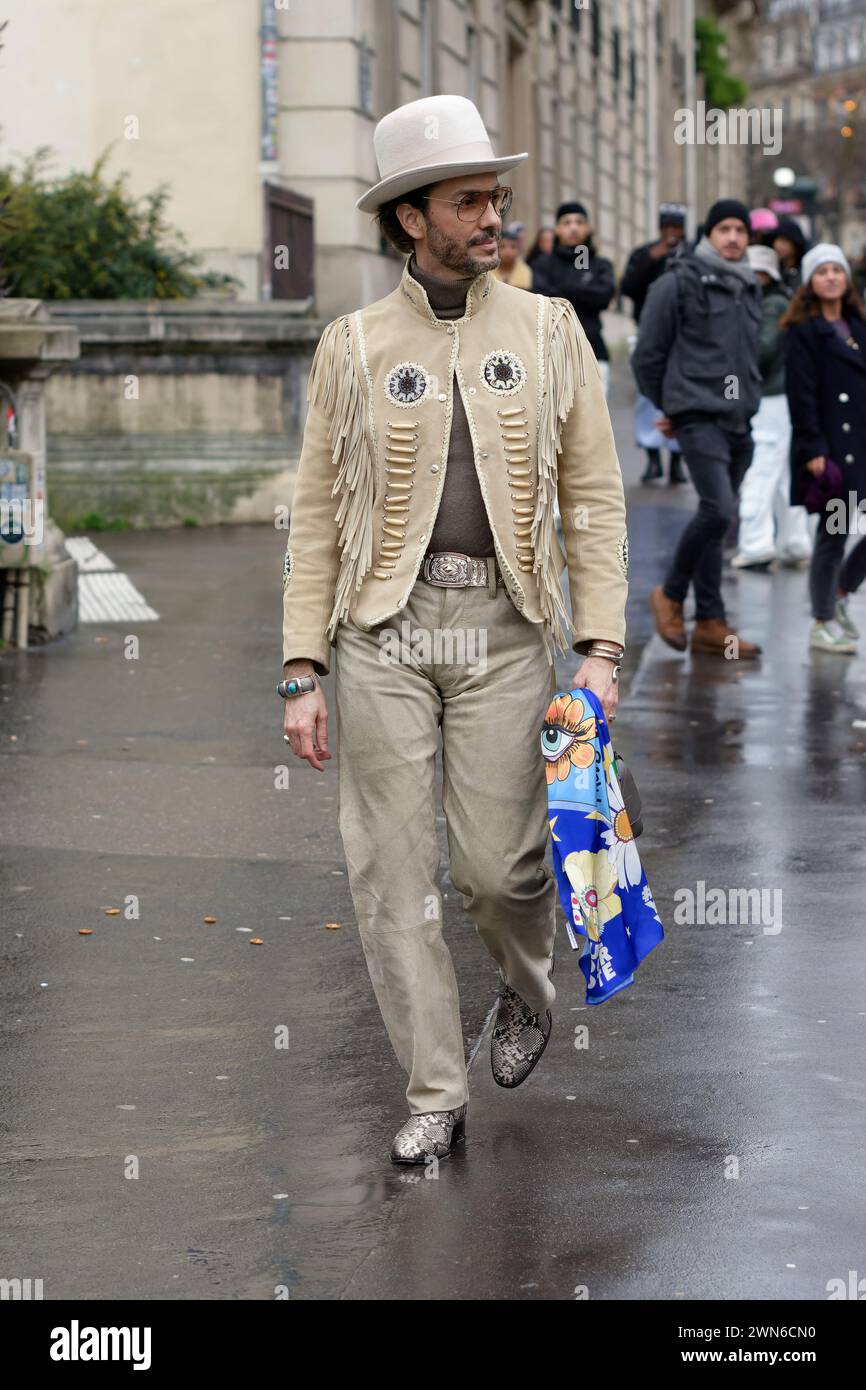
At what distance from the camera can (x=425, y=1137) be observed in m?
4.53

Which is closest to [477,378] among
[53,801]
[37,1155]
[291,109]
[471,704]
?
[471,704]

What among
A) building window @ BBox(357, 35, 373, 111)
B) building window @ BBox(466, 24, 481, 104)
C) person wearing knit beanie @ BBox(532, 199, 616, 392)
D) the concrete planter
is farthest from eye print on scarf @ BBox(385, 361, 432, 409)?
building window @ BBox(466, 24, 481, 104)

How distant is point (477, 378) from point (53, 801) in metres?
3.68

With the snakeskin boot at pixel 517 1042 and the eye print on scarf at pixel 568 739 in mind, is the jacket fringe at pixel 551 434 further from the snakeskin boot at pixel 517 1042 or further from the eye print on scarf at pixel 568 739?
the snakeskin boot at pixel 517 1042

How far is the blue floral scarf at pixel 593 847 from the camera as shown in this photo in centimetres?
455

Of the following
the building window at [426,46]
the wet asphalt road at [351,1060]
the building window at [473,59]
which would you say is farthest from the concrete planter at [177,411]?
the building window at [473,59]

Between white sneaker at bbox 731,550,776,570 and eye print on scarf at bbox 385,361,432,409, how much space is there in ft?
33.3

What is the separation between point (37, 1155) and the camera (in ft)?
15.0

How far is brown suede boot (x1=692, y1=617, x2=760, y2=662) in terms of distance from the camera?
11094 millimetres

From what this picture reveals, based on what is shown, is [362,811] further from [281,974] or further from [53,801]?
[53,801]

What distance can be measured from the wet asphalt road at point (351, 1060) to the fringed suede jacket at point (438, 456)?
3.38 ft

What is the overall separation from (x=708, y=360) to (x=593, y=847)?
666 cm

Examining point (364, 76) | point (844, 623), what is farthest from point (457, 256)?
point (364, 76)
